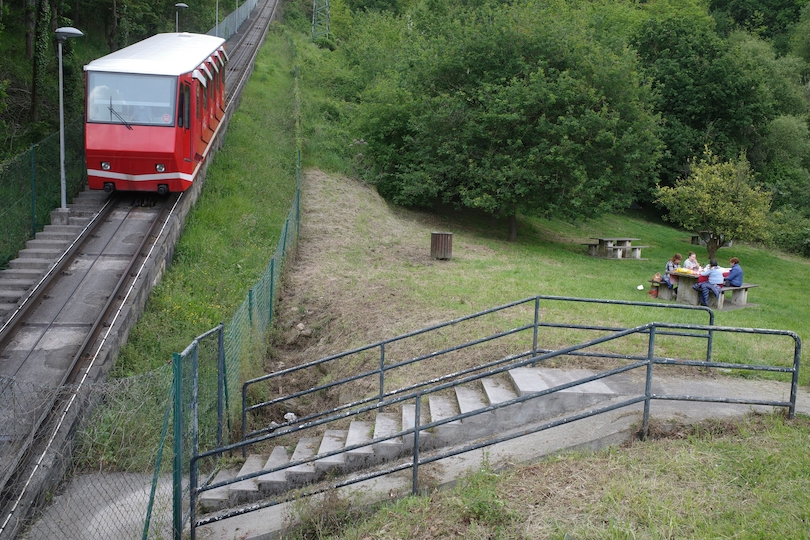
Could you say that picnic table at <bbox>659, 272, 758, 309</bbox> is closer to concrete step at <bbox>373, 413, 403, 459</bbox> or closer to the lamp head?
concrete step at <bbox>373, 413, 403, 459</bbox>

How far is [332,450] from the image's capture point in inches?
305

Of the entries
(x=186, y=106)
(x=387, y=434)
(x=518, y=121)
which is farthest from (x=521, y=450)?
(x=518, y=121)

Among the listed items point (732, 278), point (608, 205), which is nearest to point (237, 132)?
point (608, 205)

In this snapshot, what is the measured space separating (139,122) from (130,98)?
569mm

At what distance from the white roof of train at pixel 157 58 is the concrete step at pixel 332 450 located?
10245 millimetres

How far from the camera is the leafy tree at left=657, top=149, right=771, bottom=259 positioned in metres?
24.3

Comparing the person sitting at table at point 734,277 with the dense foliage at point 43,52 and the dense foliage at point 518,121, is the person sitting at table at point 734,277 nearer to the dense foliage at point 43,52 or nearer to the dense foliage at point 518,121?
the dense foliage at point 518,121

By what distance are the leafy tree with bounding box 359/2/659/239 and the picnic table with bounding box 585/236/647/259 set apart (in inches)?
50.4

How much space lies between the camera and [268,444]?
9633 mm

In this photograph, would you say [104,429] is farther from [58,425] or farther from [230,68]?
[230,68]

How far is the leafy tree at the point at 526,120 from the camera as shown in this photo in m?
24.1

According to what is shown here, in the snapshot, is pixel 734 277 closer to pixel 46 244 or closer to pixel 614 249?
pixel 614 249

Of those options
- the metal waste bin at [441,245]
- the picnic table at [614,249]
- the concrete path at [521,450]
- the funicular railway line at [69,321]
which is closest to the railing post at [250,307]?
the funicular railway line at [69,321]

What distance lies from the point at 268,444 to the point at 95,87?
1005 cm
